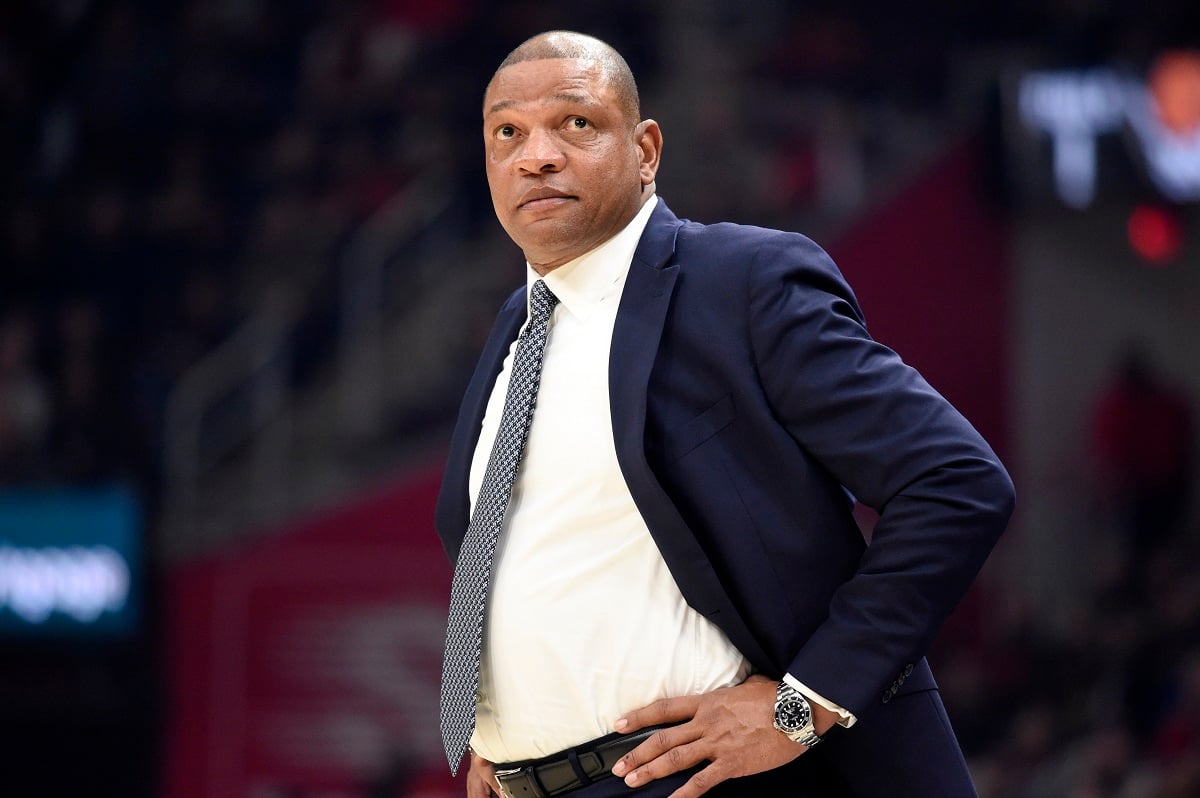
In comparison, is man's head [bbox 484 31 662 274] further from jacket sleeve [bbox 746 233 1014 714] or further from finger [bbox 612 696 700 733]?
finger [bbox 612 696 700 733]

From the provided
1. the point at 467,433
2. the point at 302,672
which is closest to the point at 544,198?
the point at 467,433

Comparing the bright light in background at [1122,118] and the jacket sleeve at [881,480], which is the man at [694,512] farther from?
the bright light in background at [1122,118]

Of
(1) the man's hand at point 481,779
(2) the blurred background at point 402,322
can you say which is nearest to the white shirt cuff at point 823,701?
(1) the man's hand at point 481,779

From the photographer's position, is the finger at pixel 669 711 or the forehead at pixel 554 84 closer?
the finger at pixel 669 711

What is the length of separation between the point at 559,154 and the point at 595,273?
6.4 inches

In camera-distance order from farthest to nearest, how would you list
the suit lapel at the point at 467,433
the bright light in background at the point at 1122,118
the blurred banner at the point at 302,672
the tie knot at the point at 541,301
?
the bright light in background at the point at 1122,118 < the blurred banner at the point at 302,672 < the suit lapel at the point at 467,433 < the tie knot at the point at 541,301

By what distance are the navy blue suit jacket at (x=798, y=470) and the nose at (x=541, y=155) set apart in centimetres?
18

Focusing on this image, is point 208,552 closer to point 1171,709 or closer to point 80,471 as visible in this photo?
point 80,471

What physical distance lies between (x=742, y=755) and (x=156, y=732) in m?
6.10

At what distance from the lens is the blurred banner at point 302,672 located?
7262 mm

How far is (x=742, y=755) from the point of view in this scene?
1806 millimetres

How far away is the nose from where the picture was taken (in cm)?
199

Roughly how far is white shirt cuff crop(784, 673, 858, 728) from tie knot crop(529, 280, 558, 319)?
0.60 metres

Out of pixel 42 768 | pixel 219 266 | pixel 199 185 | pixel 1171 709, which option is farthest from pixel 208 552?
pixel 1171 709
